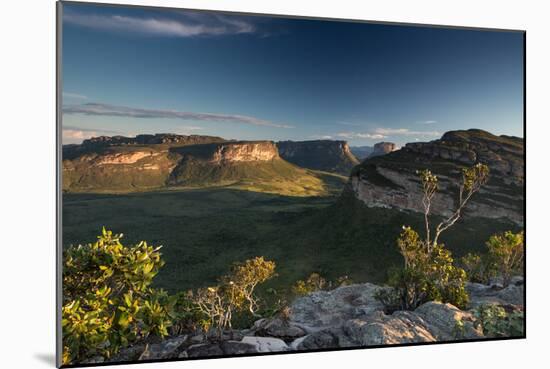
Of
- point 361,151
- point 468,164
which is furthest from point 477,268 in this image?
point 361,151

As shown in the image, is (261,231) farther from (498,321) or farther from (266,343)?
(498,321)

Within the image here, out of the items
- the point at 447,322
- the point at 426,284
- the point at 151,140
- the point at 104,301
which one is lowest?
the point at 447,322

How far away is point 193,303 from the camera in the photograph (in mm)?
7445

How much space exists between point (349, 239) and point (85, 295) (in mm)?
6284

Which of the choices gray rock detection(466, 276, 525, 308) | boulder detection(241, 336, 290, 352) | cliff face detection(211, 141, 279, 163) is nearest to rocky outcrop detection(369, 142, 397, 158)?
cliff face detection(211, 141, 279, 163)

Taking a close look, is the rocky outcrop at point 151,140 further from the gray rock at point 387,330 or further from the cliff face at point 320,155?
the gray rock at point 387,330

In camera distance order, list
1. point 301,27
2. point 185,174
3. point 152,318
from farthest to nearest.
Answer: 1. point 185,174
2. point 301,27
3. point 152,318

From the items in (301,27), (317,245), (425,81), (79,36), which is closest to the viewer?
(79,36)

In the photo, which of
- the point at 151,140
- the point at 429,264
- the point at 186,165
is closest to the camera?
the point at 429,264

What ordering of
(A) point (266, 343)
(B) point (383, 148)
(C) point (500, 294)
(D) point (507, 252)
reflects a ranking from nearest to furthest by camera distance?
(A) point (266, 343) < (C) point (500, 294) < (D) point (507, 252) < (B) point (383, 148)

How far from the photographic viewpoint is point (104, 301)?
20.7ft

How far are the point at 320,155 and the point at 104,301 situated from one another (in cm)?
552

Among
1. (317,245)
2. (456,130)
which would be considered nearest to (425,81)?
(456,130)

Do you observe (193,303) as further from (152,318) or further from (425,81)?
(425,81)
